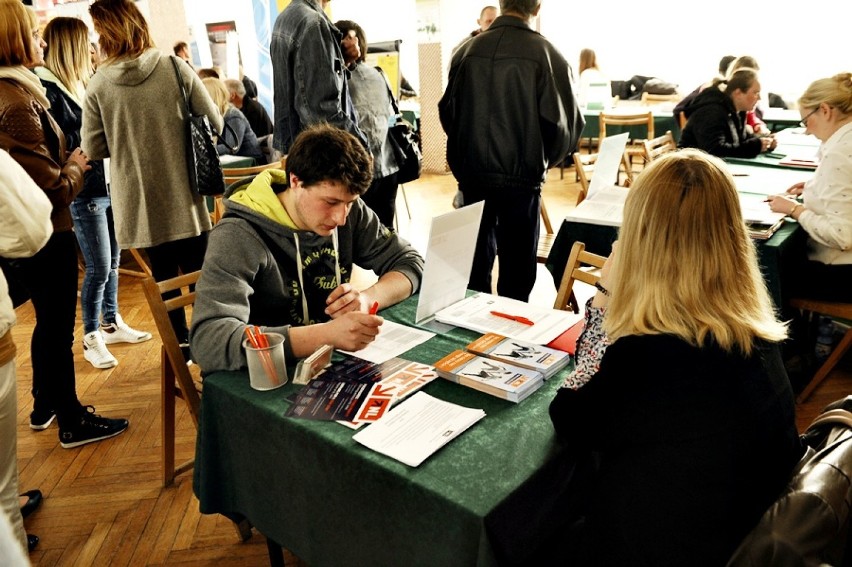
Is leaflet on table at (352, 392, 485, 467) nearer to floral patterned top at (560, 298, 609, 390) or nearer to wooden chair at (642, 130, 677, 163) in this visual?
floral patterned top at (560, 298, 609, 390)

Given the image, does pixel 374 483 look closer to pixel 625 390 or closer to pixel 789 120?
pixel 625 390

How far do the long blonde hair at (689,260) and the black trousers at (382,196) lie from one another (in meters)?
2.55

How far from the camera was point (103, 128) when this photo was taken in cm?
265

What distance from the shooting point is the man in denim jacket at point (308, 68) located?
2.85 meters

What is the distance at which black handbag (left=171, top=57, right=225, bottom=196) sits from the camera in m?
2.62

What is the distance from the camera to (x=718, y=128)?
12.4 ft

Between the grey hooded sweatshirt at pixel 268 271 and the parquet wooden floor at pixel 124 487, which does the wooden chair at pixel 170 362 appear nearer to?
the parquet wooden floor at pixel 124 487

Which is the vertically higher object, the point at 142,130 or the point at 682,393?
the point at 142,130

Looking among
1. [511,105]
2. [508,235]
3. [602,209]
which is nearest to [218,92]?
[511,105]

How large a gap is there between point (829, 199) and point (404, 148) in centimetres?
220

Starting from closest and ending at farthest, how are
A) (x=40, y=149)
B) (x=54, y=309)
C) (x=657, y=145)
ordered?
(x=40, y=149) < (x=54, y=309) < (x=657, y=145)

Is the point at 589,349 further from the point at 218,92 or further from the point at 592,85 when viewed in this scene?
the point at 592,85

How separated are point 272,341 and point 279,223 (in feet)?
1.39

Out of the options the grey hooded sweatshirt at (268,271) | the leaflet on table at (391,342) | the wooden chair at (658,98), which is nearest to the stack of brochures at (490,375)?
the leaflet on table at (391,342)
